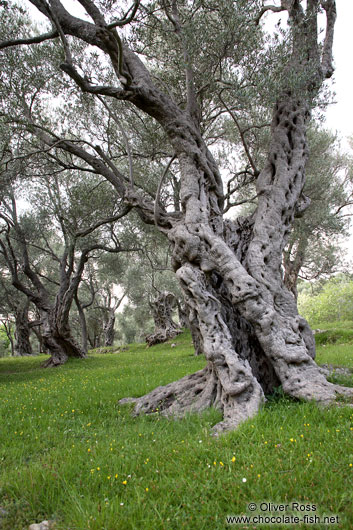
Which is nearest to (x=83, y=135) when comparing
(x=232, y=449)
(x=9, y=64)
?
(x=9, y=64)

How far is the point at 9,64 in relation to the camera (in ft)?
37.9

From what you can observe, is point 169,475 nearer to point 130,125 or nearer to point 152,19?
point 152,19

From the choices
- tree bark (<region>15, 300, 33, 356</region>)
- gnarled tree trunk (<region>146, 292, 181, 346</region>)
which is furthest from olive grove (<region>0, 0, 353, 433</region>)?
tree bark (<region>15, 300, 33, 356</region>)

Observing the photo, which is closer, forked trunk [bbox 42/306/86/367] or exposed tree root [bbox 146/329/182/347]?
forked trunk [bbox 42/306/86/367]

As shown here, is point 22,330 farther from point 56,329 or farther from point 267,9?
point 267,9

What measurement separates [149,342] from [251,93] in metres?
22.2

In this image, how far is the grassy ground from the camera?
2828 millimetres

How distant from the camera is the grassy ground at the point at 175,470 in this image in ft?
9.28

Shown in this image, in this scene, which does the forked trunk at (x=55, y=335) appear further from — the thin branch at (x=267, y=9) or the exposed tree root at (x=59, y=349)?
the thin branch at (x=267, y=9)

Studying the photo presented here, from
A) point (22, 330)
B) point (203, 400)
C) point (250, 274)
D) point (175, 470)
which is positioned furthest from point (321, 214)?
point (22, 330)

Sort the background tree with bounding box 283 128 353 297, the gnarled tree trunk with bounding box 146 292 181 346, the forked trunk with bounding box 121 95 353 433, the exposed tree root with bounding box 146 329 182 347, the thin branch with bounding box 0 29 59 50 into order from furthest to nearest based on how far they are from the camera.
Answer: the gnarled tree trunk with bounding box 146 292 181 346, the exposed tree root with bounding box 146 329 182 347, the background tree with bounding box 283 128 353 297, the thin branch with bounding box 0 29 59 50, the forked trunk with bounding box 121 95 353 433

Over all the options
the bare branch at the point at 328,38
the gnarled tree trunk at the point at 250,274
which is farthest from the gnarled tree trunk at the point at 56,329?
the bare branch at the point at 328,38

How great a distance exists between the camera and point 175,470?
3510mm

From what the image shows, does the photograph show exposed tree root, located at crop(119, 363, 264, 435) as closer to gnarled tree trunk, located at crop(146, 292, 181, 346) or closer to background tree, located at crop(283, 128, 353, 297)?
background tree, located at crop(283, 128, 353, 297)
